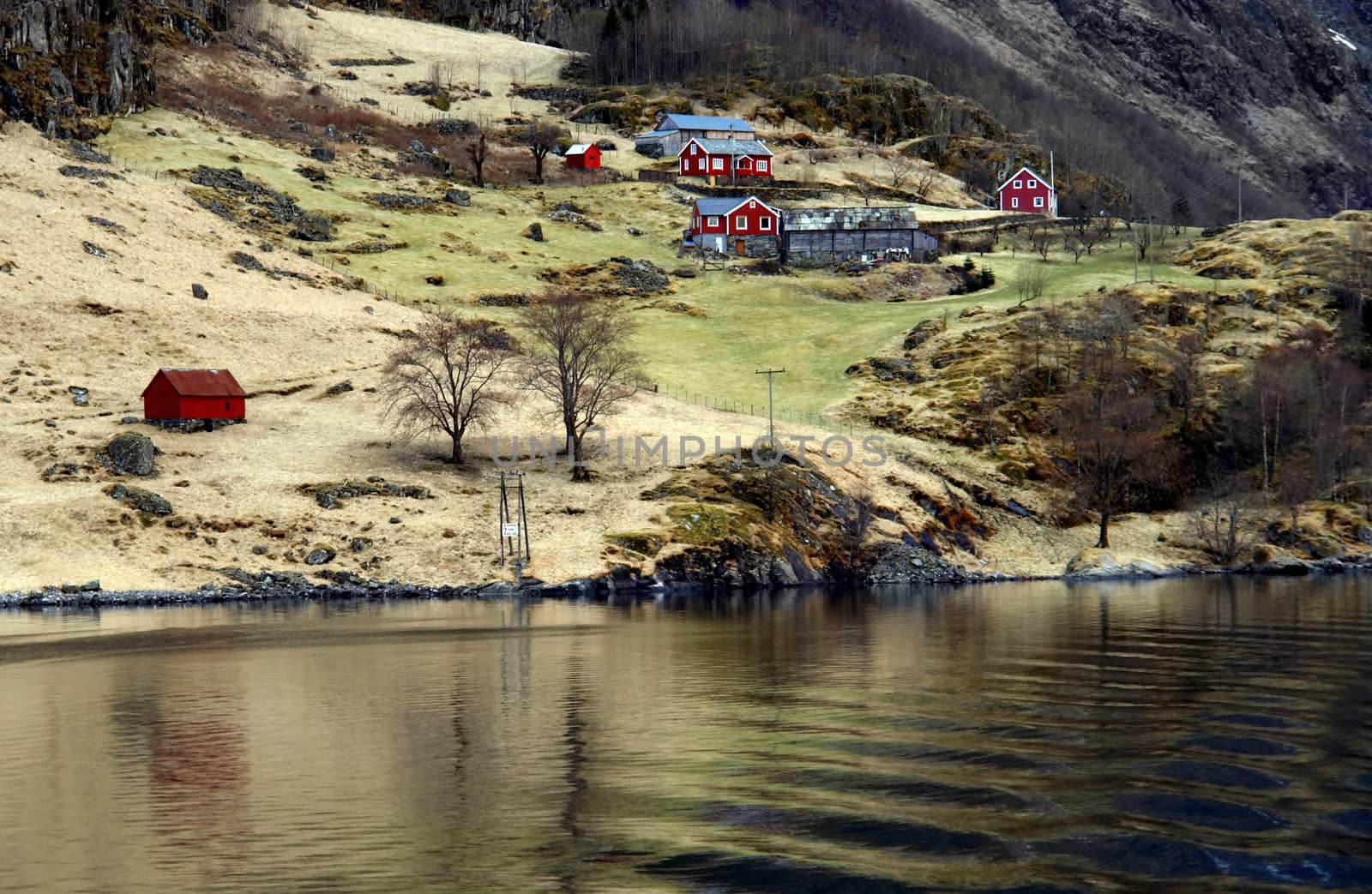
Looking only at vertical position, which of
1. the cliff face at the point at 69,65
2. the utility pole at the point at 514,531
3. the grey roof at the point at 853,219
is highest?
the cliff face at the point at 69,65

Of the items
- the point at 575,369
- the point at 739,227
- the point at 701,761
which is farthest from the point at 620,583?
the point at 739,227

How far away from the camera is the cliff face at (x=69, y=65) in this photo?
146m

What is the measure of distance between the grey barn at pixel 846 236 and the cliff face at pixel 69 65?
8613 cm

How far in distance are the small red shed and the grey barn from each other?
274ft

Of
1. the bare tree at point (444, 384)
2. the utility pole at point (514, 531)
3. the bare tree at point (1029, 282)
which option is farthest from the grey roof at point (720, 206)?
the utility pole at point (514, 531)

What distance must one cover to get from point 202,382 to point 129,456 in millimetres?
12347

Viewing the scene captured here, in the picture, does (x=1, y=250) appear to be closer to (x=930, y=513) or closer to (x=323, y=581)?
(x=323, y=581)

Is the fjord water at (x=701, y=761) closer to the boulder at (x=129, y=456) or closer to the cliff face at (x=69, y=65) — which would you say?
the boulder at (x=129, y=456)

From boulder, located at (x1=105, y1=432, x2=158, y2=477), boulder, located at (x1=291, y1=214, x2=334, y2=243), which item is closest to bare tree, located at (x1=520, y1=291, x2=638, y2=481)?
boulder, located at (x1=105, y1=432, x2=158, y2=477)

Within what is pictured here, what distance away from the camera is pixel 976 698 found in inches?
1481

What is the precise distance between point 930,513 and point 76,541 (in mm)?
57819

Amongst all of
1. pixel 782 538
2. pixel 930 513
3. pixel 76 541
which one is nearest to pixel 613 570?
pixel 782 538

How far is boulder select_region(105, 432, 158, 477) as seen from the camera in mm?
87438

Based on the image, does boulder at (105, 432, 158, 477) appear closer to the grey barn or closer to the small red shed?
the small red shed
